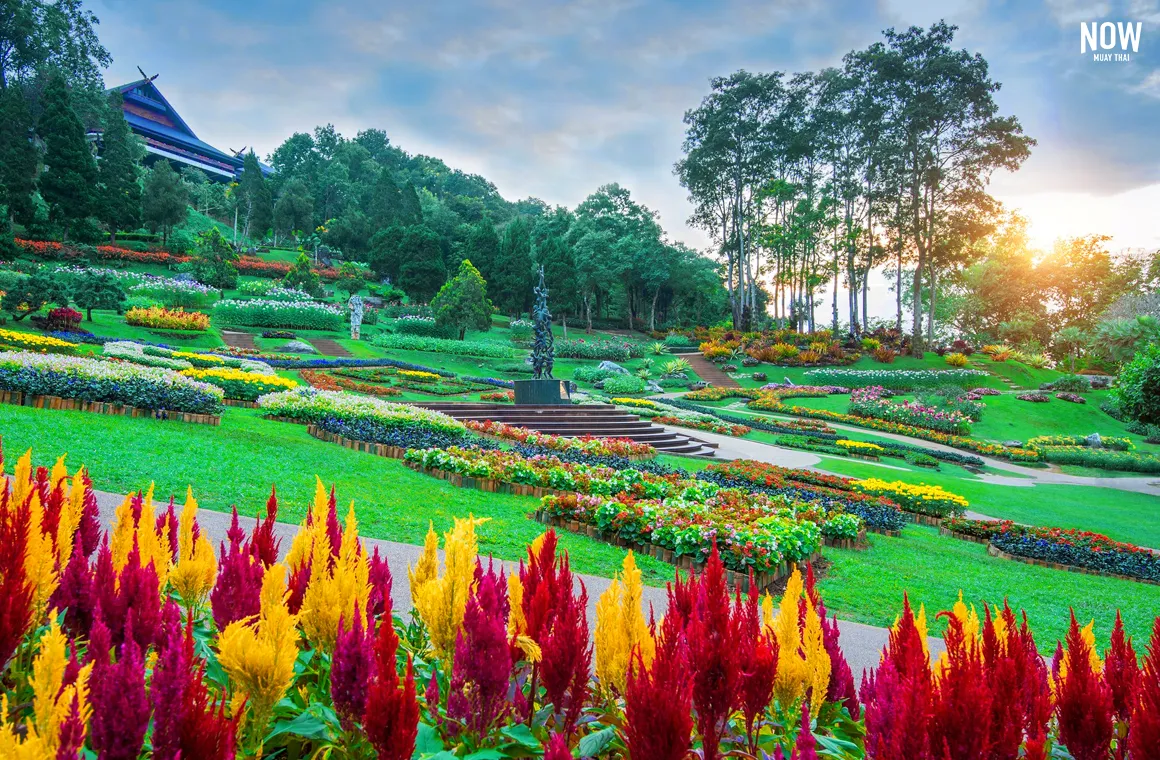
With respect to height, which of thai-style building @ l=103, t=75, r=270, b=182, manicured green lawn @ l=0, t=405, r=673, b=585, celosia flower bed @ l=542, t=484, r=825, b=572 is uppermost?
thai-style building @ l=103, t=75, r=270, b=182

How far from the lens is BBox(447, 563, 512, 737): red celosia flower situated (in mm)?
1595

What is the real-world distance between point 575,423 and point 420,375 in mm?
8451

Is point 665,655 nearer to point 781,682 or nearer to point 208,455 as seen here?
point 781,682

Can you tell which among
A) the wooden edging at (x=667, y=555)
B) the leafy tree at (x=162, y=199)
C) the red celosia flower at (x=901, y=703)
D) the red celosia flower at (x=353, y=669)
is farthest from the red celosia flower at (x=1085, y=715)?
A: the leafy tree at (x=162, y=199)

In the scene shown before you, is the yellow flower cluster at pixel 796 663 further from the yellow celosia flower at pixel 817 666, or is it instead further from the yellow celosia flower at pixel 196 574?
the yellow celosia flower at pixel 196 574

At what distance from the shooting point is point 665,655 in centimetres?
146

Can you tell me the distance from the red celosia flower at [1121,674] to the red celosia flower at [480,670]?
5.69 ft

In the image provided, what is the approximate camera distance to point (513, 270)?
173 ft

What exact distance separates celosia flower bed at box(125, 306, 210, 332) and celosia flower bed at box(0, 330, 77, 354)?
30.4 feet

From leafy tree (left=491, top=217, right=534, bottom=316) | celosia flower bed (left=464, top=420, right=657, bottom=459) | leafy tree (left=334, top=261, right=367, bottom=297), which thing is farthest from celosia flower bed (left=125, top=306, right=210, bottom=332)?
leafy tree (left=491, top=217, right=534, bottom=316)

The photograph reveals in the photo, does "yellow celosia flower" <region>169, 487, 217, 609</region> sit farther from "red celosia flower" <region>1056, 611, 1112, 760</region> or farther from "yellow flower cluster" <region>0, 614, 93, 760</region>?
"red celosia flower" <region>1056, 611, 1112, 760</region>

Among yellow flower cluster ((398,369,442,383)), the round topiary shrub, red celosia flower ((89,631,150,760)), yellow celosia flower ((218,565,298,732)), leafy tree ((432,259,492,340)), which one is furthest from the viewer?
leafy tree ((432,259,492,340))

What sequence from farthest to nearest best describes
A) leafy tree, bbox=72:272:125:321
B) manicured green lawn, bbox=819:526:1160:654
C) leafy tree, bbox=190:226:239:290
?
leafy tree, bbox=190:226:239:290
leafy tree, bbox=72:272:125:321
manicured green lawn, bbox=819:526:1160:654

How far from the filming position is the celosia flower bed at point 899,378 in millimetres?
34500
